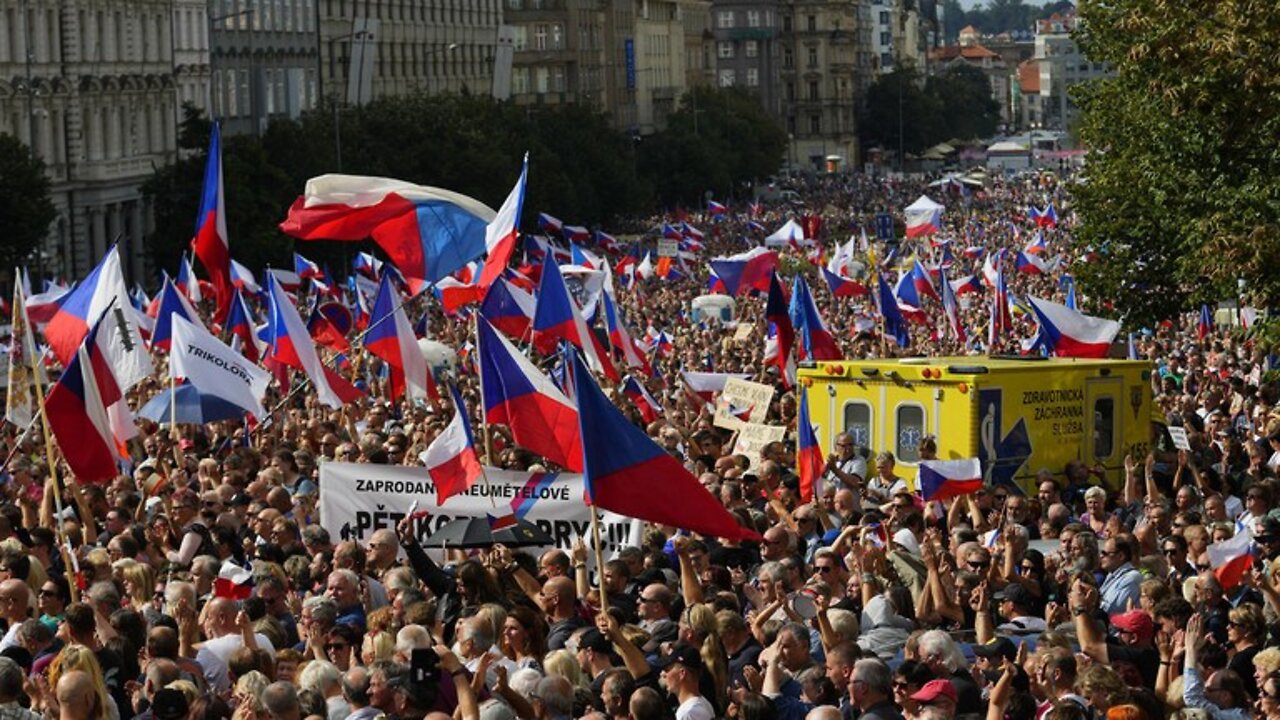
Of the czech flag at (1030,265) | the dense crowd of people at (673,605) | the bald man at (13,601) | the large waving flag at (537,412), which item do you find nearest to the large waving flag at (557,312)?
the dense crowd of people at (673,605)

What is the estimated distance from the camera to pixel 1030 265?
54.0 m

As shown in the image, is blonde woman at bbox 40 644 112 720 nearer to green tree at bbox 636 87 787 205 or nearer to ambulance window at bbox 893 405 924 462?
ambulance window at bbox 893 405 924 462

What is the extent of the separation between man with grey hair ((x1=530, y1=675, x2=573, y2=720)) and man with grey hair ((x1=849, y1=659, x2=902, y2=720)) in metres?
1.04

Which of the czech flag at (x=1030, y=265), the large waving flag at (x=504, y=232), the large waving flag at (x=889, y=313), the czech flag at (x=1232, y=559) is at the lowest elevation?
the czech flag at (x=1030, y=265)

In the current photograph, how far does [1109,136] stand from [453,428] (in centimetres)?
2357

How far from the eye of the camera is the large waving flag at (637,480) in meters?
13.6

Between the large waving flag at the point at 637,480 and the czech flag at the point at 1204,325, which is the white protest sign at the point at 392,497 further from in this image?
the czech flag at the point at 1204,325

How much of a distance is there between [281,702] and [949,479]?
28.1ft

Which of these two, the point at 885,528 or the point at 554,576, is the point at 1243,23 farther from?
the point at 554,576

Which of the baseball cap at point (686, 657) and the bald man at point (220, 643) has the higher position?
the baseball cap at point (686, 657)

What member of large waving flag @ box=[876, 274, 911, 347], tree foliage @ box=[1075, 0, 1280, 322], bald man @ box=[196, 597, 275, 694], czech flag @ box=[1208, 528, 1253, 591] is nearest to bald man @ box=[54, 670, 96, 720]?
bald man @ box=[196, 597, 275, 694]

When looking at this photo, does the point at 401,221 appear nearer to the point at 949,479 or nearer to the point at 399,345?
the point at 399,345

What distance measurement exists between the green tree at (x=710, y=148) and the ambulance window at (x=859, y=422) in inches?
3486

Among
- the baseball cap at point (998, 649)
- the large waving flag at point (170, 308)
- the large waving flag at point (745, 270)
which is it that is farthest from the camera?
the large waving flag at point (745, 270)
